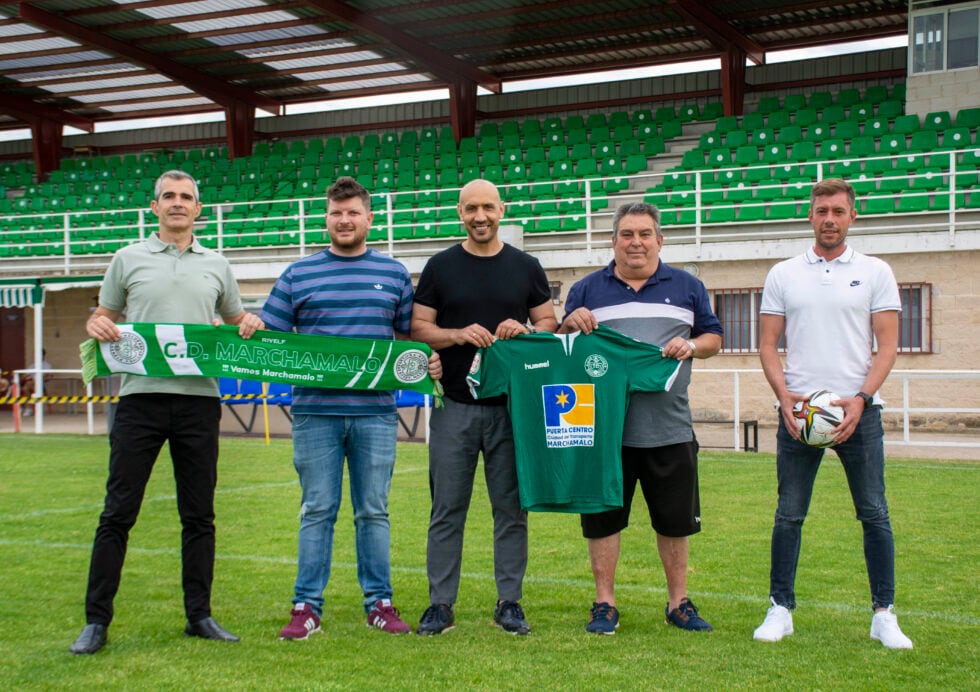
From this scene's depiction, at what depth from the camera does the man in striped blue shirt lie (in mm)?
5133

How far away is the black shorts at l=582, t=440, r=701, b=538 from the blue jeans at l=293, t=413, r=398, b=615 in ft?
3.30

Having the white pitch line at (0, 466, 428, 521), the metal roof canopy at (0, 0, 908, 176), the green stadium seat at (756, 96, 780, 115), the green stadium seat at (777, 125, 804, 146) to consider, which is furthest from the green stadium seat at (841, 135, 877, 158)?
the white pitch line at (0, 466, 428, 521)

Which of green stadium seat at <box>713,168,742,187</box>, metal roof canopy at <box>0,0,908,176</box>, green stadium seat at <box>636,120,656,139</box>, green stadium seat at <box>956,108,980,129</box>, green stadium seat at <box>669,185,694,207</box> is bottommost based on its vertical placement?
green stadium seat at <box>669,185,694,207</box>

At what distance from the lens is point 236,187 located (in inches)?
1148

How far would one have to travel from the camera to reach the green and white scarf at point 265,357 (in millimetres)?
5043

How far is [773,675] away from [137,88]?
29.8 meters

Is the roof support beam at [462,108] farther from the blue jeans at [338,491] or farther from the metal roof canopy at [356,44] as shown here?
the blue jeans at [338,491]

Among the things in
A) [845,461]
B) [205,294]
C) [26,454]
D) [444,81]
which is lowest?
[26,454]

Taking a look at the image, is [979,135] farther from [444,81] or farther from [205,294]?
[205,294]

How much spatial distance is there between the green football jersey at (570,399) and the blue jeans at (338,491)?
566 millimetres

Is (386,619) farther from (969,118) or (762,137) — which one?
(762,137)

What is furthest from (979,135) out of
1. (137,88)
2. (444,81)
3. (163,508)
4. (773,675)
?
(137,88)

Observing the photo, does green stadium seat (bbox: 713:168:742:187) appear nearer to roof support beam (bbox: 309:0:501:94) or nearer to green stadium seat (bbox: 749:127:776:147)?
green stadium seat (bbox: 749:127:776:147)

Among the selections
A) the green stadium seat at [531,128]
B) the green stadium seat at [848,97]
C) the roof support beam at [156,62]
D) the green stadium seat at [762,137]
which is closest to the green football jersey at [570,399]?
the green stadium seat at [762,137]
